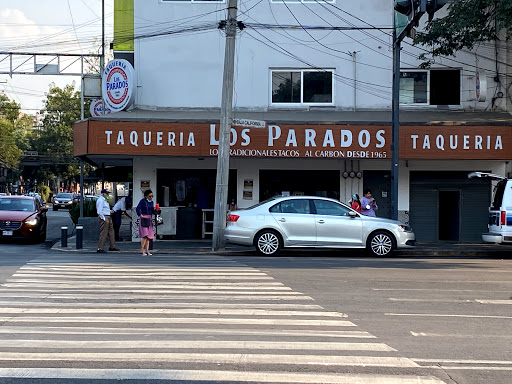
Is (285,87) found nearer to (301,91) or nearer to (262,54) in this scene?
(301,91)

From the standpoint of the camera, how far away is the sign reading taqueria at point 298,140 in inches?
811

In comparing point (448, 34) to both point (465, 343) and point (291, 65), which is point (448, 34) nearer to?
point (291, 65)

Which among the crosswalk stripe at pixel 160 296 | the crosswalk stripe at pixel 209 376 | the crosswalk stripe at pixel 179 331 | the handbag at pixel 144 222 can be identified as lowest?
the crosswalk stripe at pixel 209 376

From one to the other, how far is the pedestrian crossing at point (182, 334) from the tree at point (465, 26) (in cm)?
1105

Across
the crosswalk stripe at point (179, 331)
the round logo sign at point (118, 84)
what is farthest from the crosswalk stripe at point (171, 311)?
the round logo sign at point (118, 84)

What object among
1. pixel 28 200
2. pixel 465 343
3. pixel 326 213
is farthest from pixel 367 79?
pixel 465 343

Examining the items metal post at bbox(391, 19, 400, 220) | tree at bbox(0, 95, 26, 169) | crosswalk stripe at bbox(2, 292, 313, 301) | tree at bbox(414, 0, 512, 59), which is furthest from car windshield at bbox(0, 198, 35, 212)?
tree at bbox(0, 95, 26, 169)

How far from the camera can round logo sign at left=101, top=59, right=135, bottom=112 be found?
72.5 ft

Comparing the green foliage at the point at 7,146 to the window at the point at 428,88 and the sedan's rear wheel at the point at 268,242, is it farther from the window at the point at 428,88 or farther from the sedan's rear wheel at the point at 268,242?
the sedan's rear wheel at the point at 268,242

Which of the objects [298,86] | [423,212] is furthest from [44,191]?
[423,212]

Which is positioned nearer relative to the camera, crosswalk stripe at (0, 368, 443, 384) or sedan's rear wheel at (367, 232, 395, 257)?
crosswalk stripe at (0, 368, 443, 384)

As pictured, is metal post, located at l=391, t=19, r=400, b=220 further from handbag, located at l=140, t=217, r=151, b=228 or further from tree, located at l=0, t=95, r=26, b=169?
tree, located at l=0, t=95, r=26, b=169

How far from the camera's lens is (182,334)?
7777mm

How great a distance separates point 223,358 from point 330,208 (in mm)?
11346
